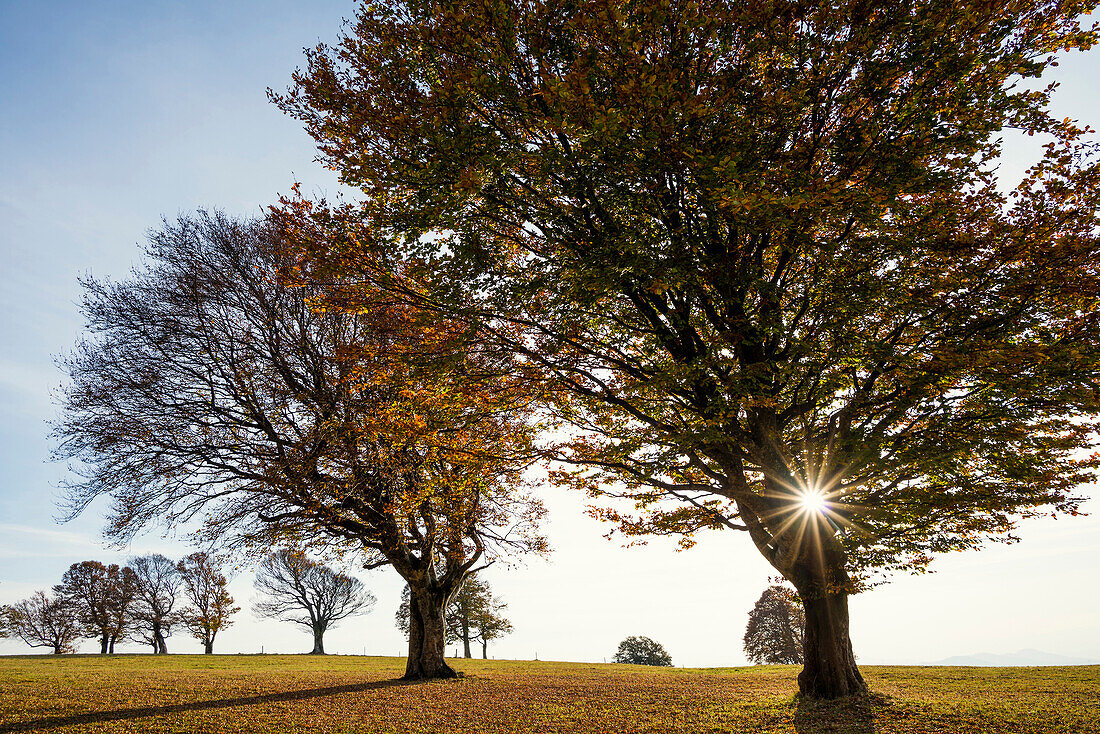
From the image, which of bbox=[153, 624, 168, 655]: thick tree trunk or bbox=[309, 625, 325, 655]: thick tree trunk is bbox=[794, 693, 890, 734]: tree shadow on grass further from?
bbox=[153, 624, 168, 655]: thick tree trunk

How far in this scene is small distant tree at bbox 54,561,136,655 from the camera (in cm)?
6084

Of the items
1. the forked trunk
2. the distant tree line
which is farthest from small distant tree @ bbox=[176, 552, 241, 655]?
the forked trunk

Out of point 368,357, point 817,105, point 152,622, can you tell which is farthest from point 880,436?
point 152,622

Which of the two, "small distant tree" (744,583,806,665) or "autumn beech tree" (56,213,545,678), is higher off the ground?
"autumn beech tree" (56,213,545,678)

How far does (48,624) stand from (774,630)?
245 ft

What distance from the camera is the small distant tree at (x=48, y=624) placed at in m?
62.3

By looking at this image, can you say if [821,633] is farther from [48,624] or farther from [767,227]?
[48,624]

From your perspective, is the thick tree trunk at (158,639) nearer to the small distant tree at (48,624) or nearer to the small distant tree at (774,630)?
the small distant tree at (48,624)

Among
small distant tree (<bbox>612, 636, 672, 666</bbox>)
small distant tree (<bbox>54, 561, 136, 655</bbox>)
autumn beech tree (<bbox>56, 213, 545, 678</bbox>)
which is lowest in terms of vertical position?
small distant tree (<bbox>612, 636, 672, 666</bbox>)

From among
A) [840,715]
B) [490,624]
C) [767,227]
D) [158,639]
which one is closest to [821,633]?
[840,715]

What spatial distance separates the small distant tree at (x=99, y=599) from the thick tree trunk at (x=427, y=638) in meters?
59.1

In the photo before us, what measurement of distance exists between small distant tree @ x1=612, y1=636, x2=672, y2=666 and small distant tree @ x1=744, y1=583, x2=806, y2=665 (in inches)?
294

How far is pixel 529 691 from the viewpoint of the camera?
1744 centimetres

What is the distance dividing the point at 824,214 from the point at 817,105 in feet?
6.29
